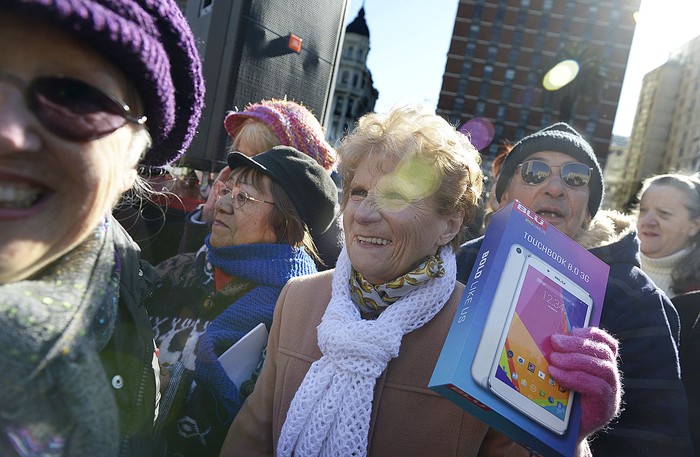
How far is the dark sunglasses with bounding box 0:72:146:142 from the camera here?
0.78m

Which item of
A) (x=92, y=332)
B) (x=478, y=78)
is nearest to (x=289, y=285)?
(x=92, y=332)

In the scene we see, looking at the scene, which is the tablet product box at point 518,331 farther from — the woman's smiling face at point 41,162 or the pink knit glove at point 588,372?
the woman's smiling face at point 41,162

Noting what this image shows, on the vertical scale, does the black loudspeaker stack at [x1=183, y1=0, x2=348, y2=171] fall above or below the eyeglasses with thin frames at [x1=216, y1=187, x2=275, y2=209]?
above

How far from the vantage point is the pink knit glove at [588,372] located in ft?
4.17

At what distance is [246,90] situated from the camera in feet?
11.9

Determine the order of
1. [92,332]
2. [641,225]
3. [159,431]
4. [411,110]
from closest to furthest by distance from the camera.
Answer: [92,332] < [159,431] < [411,110] < [641,225]

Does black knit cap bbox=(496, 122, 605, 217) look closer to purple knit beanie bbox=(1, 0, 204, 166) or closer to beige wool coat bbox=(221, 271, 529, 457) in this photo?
beige wool coat bbox=(221, 271, 529, 457)

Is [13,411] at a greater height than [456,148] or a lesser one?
lesser

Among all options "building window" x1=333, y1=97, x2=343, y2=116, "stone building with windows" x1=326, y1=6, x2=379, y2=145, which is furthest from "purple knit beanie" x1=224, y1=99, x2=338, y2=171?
"building window" x1=333, y1=97, x2=343, y2=116

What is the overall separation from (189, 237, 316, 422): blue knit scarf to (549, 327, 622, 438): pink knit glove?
3.78ft

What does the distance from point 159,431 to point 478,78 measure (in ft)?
182

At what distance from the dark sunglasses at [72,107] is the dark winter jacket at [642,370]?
5.83 feet

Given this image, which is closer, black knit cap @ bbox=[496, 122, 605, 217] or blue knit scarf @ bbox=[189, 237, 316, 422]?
blue knit scarf @ bbox=[189, 237, 316, 422]

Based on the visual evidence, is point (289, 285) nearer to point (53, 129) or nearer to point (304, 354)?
point (304, 354)
